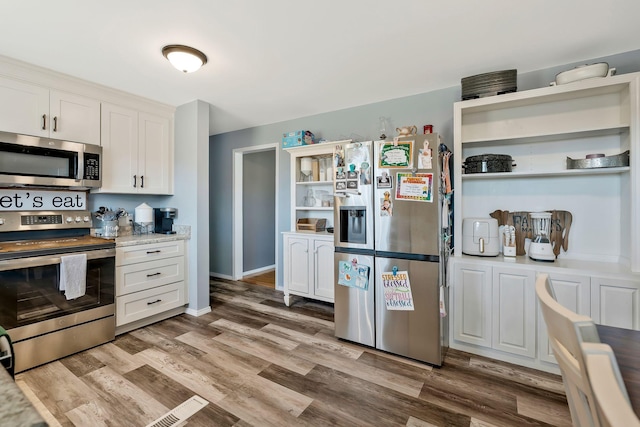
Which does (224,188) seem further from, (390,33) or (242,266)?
(390,33)

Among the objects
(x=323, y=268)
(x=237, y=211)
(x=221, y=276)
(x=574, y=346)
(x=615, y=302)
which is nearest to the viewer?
(x=574, y=346)

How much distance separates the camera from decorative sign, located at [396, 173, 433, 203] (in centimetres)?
219

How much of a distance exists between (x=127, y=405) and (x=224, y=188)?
10.8 ft

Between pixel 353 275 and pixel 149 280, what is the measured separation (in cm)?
205

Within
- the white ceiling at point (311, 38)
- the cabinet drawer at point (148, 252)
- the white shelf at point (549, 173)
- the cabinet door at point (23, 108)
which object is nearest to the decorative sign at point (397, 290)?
the white shelf at point (549, 173)

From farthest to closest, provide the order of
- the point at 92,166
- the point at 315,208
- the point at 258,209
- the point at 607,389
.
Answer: the point at 258,209 < the point at 315,208 < the point at 92,166 < the point at 607,389

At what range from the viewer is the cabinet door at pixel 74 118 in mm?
2525

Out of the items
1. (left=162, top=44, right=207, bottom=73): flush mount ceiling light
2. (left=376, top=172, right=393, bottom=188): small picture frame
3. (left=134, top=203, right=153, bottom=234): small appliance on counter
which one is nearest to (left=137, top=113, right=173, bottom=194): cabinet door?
(left=134, top=203, right=153, bottom=234): small appliance on counter

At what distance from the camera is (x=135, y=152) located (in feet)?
10.2

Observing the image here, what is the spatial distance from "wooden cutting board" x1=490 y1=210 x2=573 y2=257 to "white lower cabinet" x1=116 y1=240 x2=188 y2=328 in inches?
128

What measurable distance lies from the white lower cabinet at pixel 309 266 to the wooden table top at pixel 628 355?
2348mm

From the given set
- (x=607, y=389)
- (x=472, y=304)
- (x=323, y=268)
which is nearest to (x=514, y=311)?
(x=472, y=304)

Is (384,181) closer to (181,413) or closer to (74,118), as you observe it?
(181,413)

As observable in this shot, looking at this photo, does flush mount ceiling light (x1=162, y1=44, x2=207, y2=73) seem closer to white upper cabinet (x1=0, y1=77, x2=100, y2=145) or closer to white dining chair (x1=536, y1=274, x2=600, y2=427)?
white upper cabinet (x1=0, y1=77, x2=100, y2=145)
